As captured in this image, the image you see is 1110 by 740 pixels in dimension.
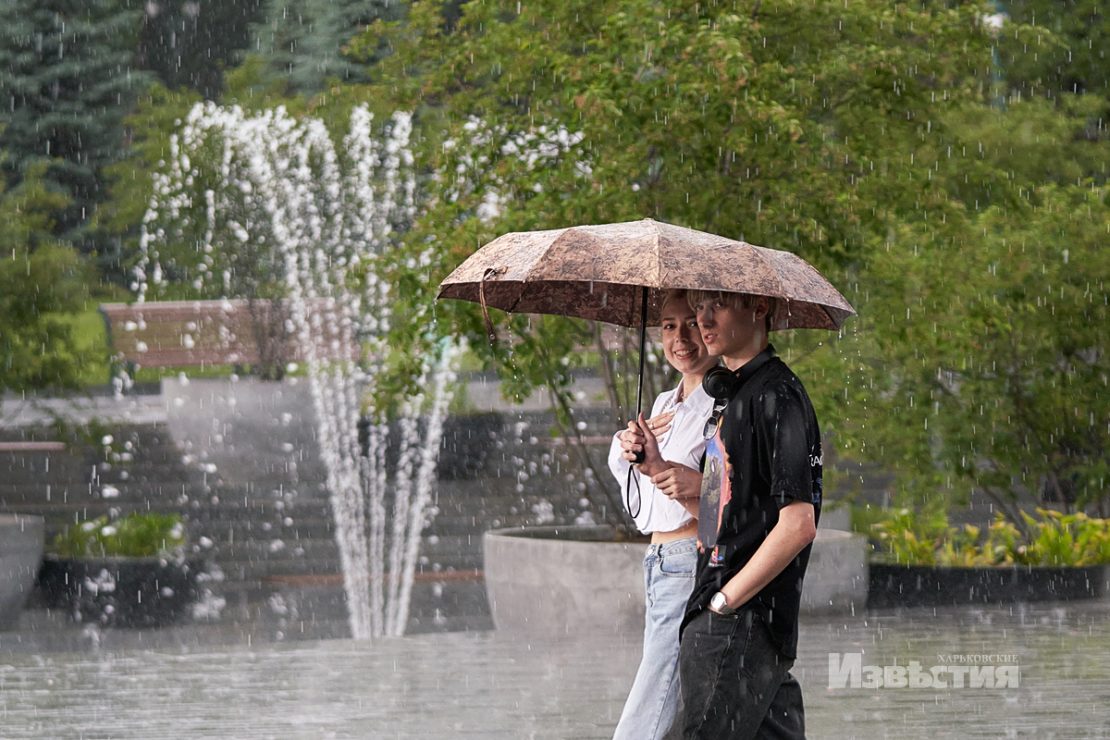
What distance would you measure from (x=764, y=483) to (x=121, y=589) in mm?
10174

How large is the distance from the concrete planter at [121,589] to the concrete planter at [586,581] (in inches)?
119

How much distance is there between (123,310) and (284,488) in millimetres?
12251

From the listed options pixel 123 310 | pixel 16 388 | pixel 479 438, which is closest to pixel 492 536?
pixel 16 388

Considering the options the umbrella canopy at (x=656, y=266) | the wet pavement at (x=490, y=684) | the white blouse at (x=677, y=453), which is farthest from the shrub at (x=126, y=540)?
the white blouse at (x=677, y=453)

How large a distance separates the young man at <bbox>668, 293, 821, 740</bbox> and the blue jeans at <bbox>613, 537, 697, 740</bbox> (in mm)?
355

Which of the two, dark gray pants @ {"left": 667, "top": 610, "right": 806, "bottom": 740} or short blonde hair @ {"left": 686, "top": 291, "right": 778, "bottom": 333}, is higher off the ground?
short blonde hair @ {"left": 686, "top": 291, "right": 778, "bottom": 333}

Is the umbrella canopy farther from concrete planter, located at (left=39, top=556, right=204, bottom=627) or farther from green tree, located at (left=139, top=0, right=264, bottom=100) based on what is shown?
green tree, located at (left=139, top=0, right=264, bottom=100)

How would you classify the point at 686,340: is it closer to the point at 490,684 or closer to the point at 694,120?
the point at 490,684

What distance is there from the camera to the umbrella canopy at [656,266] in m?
4.37

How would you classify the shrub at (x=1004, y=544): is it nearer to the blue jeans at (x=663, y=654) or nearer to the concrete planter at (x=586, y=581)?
the concrete planter at (x=586, y=581)

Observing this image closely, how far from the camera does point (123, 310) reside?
29.7 m

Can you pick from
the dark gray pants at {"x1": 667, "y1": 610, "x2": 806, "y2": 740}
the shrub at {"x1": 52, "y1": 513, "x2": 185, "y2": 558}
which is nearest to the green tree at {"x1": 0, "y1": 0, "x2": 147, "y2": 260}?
the shrub at {"x1": 52, "y1": 513, "x2": 185, "y2": 558}

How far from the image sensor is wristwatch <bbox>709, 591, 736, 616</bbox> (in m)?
3.96

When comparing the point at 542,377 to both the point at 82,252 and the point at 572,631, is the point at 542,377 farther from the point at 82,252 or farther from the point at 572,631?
the point at 82,252
